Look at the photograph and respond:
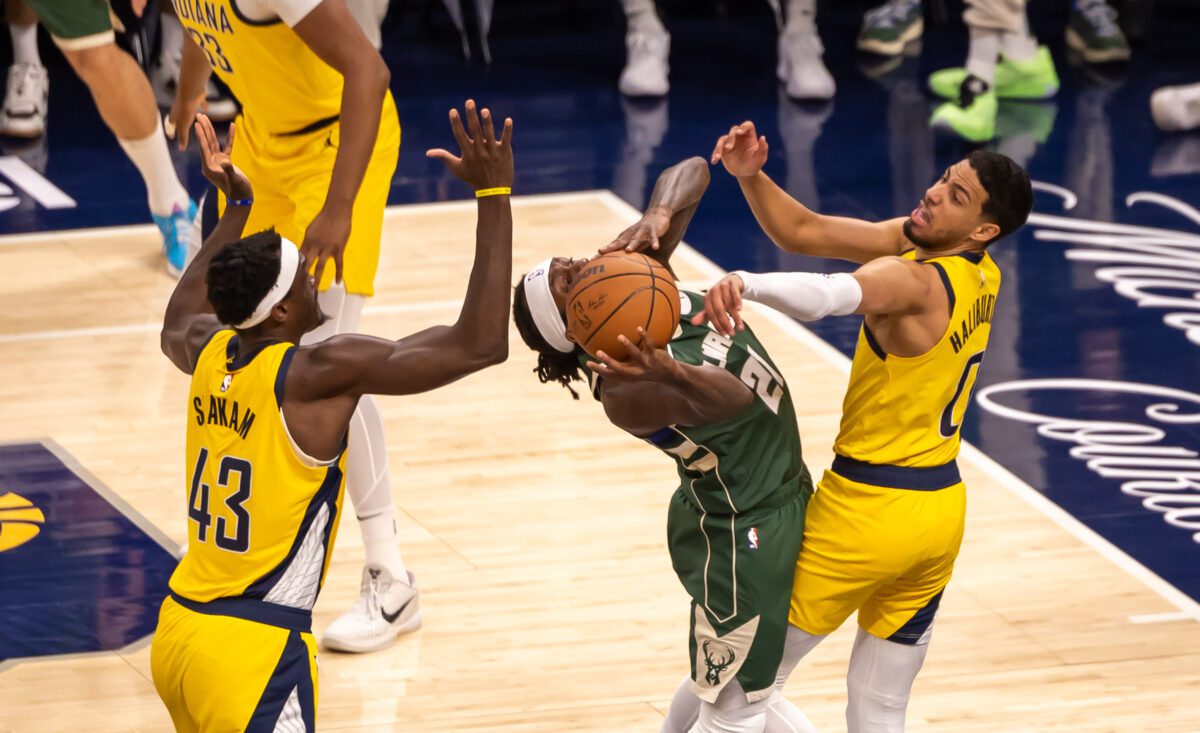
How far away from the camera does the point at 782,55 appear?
11.4 meters

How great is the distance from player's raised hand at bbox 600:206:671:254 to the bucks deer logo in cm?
87

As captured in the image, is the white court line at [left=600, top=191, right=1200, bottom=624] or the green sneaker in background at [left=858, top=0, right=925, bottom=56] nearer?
the white court line at [left=600, top=191, right=1200, bottom=624]

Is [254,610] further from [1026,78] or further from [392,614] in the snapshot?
[1026,78]

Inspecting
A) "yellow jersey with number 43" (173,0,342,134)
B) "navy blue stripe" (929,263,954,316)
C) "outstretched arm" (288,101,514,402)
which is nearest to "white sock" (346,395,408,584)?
"yellow jersey with number 43" (173,0,342,134)

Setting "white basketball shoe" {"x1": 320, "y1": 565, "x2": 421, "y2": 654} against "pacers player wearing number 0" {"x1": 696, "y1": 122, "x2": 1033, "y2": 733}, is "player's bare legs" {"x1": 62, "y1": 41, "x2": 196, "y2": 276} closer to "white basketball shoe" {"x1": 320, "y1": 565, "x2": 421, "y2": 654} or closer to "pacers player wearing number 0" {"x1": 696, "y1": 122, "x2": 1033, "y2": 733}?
"white basketball shoe" {"x1": 320, "y1": 565, "x2": 421, "y2": 654}

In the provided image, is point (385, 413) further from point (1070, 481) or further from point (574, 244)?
point (1070, 481)

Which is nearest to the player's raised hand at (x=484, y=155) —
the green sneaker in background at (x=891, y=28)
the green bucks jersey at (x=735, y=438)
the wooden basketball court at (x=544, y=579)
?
the green bucks jersey at (x=735, y=438)

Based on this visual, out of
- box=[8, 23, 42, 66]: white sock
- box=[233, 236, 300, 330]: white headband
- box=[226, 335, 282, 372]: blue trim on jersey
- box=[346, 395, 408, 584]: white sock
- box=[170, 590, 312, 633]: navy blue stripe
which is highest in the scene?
box=[233, 236, 300, 330]: white headband

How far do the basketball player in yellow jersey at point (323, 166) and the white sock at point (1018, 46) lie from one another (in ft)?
20.8

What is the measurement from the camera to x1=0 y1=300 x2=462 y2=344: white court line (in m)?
7.59

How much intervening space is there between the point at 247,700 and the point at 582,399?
137 inches

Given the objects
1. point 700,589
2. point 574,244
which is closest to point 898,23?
point 574,244

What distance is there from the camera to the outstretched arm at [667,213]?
160 inches

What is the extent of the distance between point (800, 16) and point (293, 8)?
22.7 feet
